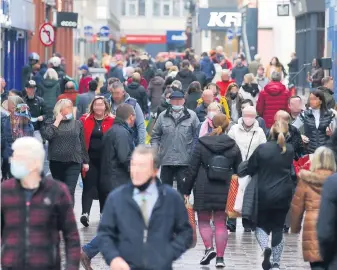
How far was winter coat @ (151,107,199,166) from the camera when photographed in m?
16.2

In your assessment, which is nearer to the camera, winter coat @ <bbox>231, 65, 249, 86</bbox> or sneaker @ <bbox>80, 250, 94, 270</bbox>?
sneaker @ <bbox>80, 250, 94, 270</bbox>

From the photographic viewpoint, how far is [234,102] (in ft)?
71.8

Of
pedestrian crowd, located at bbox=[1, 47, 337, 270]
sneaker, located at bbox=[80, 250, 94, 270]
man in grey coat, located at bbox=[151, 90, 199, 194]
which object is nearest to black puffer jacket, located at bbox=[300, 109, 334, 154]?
pedestrian crowd, located at bbox=[1, 47, 337, 270]

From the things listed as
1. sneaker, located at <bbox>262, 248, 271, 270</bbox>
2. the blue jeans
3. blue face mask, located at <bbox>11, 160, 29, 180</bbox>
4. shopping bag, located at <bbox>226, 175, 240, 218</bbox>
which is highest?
blue face mask, located at <bbox>11, 160, 29, 180</bbox>

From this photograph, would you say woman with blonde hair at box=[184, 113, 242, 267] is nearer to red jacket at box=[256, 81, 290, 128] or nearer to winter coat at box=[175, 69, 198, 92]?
red jacket at box=[256, 81, 290, 128]

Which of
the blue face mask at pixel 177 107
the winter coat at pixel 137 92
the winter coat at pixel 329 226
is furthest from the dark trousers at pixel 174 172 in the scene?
the winter coat at pixel 137 92

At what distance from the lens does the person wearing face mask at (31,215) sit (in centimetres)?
813

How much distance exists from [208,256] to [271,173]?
1.43m

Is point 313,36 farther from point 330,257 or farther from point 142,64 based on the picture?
point 330,257

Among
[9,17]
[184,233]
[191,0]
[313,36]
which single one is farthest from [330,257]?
[191,0]

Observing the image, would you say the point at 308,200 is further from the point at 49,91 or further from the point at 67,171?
the point at 49,91

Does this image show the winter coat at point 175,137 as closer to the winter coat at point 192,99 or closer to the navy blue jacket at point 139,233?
the winter coat at point 192,99

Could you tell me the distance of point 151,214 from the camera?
27.2ft

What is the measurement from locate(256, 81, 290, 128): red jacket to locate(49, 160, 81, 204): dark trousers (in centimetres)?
758
